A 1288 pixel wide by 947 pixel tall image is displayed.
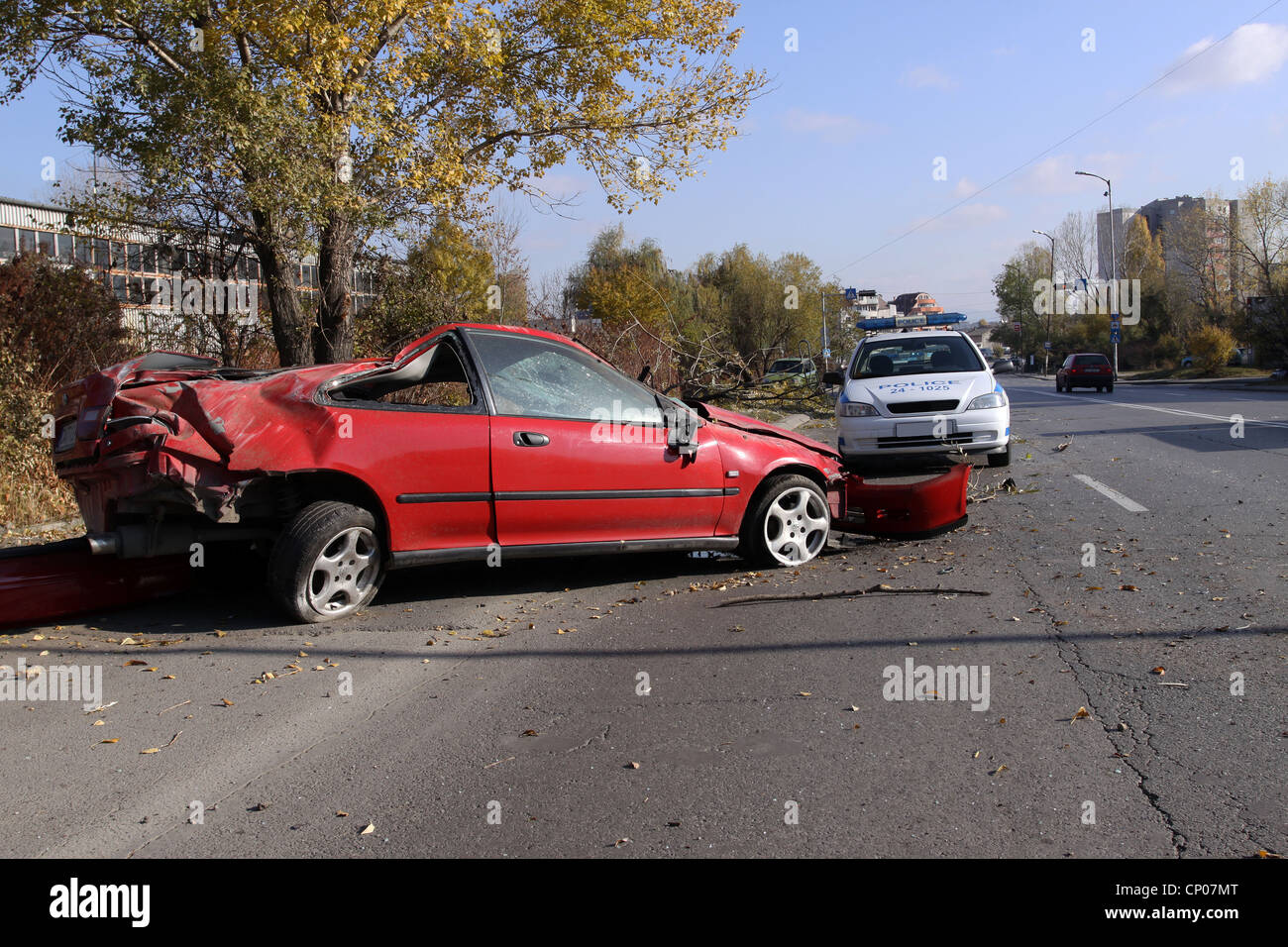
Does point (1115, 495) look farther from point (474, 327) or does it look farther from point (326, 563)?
point (326, 563)

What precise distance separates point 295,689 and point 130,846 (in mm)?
1593

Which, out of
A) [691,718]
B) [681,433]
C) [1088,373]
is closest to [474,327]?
[681,433]

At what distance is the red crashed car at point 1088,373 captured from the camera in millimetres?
39375

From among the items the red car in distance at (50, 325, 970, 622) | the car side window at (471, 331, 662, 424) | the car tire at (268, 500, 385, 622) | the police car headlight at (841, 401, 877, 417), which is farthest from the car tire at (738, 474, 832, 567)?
the police car headlight at (841, 401, 877, 417)

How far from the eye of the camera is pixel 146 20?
11.8m

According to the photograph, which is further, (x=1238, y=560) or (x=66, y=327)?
(x=66, y=327)

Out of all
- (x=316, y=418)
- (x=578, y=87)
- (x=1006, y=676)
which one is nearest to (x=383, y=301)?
(x=578, y=87)

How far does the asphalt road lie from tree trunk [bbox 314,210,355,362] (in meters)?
7.18

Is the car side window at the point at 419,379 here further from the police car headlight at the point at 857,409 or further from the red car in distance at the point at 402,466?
the police car headlight at the point at 857,409

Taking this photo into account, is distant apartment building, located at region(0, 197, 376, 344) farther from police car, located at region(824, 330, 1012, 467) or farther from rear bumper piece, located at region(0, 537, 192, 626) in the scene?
rear bumper piece, located at region(0, 537, 192, 626)

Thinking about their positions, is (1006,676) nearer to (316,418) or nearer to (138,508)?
(316,418)

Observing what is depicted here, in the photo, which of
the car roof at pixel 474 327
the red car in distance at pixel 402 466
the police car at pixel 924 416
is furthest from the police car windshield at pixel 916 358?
the car roof at pixel 474 327
